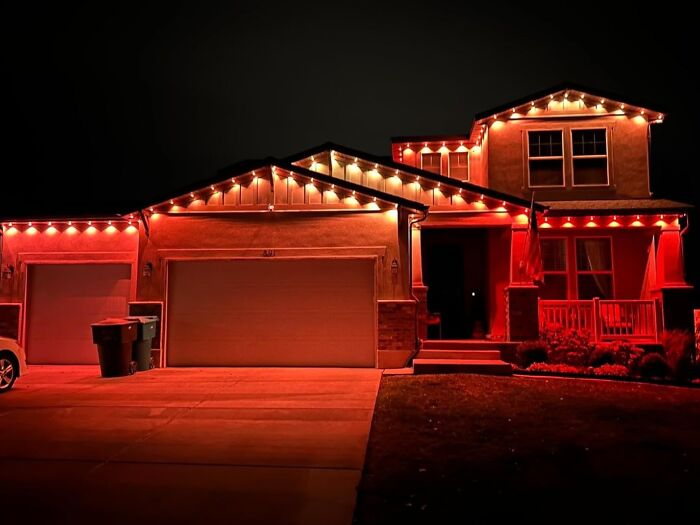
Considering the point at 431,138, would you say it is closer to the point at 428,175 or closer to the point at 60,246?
the point at 428,175

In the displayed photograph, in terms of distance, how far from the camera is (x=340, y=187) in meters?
12.5

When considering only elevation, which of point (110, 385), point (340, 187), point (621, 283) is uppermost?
point (340, 187)

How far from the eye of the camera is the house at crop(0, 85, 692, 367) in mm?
12430

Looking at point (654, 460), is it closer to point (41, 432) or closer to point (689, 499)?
point (689, 499)

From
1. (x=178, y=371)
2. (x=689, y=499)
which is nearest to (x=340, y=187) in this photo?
(x=178, y=371)

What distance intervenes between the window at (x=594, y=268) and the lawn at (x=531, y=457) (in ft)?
17.6

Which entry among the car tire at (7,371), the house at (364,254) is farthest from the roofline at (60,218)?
the car tire at (7,371)

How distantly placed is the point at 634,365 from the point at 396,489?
8.40 meters

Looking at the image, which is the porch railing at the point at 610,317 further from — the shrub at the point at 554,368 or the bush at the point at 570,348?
the shrub at the point at 554,368

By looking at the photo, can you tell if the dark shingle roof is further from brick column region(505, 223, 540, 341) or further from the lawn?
the lawn

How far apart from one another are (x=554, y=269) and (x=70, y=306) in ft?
41.7

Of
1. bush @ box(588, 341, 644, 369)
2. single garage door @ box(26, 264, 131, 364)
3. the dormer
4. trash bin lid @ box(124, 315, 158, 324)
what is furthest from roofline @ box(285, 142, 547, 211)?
single garage door @ box(26, 264, 131, 364)

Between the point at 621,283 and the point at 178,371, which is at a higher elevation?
the point at 621,283

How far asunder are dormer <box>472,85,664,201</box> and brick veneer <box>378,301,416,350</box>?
15.8ft
